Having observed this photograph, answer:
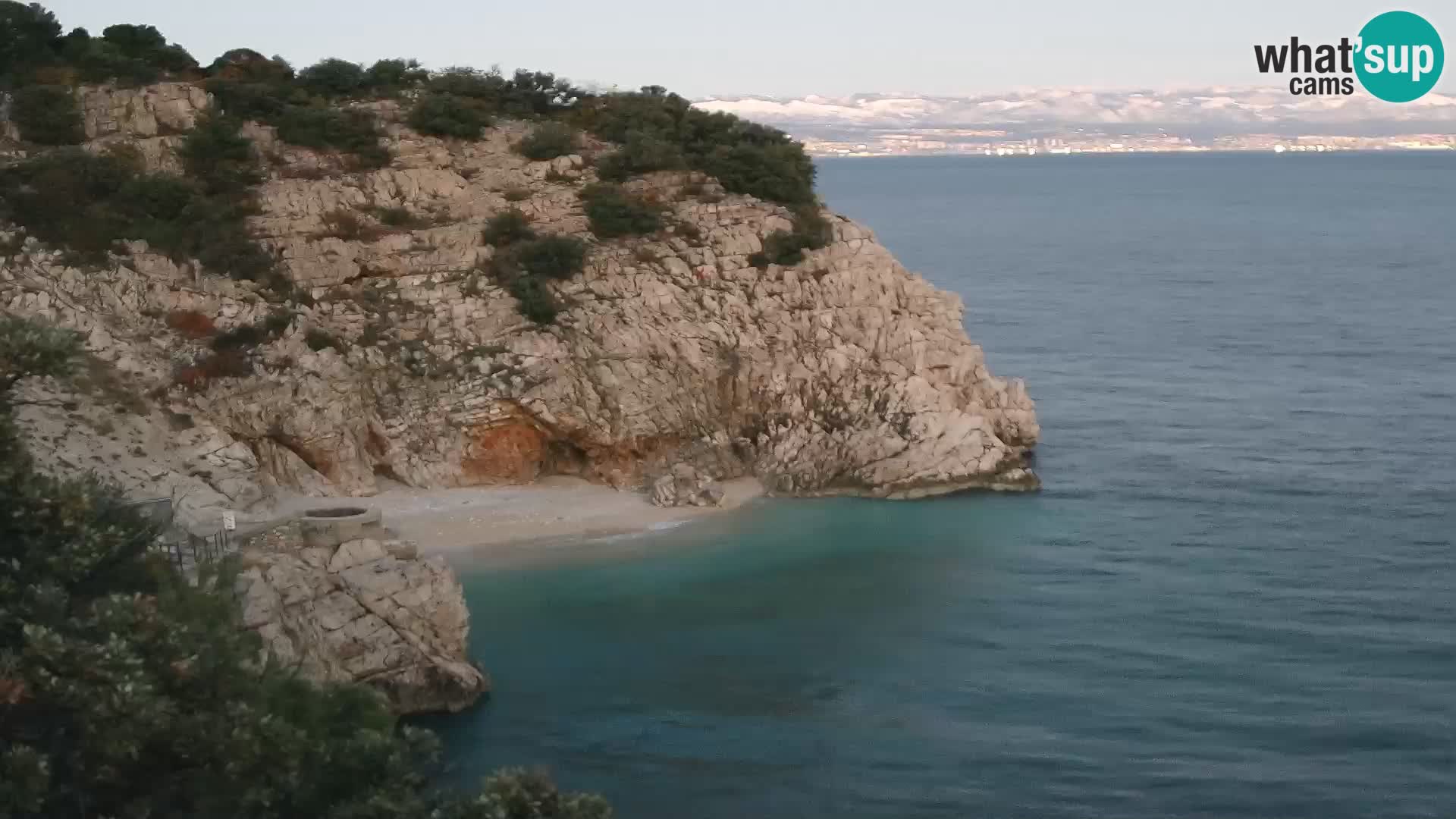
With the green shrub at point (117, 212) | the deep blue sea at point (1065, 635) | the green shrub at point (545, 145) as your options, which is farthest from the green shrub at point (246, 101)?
the deep blue sea at point (1065, 635)

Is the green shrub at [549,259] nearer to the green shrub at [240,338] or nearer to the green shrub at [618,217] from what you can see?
the green shrub at [618,217]

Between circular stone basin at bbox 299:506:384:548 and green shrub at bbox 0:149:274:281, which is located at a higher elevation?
green shrub at bbox 0:149:274:281

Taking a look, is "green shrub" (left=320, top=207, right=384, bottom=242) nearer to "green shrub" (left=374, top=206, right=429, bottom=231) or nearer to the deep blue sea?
"green shrub" (left=374, top=206, right=429, bottom=231)

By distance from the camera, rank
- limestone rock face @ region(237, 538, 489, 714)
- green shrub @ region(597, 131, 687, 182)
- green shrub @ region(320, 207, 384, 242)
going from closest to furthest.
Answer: limestone rock face @ region(237, 538, 489, 714) → green shrub @ region(320, 207, 384, 242) → green shrub @ region(597, 131, 687, 182)

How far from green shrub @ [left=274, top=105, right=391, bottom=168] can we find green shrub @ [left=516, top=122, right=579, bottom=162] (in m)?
3.49

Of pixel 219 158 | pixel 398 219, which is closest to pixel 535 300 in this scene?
pixel 398 219

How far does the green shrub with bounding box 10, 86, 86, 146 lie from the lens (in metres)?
38.2

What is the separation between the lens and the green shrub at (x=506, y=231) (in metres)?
38.2

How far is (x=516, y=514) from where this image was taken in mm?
33344

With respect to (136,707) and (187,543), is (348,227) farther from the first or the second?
(136,707)

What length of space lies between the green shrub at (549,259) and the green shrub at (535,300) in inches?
16.8

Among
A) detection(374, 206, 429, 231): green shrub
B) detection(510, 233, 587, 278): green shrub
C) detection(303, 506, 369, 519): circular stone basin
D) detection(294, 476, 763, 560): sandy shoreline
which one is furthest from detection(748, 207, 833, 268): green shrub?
detection(303, 506, 369, 519): circular stone basin

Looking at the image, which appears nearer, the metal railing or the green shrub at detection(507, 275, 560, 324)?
the metal railing

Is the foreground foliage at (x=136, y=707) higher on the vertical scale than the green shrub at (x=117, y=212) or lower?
lower
